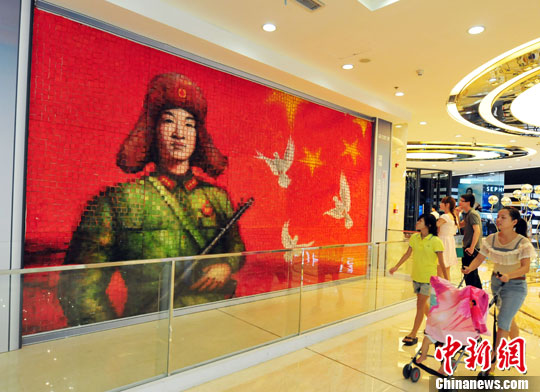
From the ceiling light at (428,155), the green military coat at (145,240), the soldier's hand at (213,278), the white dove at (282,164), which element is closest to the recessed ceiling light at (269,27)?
the white dove at (282,164)

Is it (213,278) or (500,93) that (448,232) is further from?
(500,93)

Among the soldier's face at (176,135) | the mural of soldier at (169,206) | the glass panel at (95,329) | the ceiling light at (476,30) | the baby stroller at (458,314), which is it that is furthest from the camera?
the soldier's face at (176,135)

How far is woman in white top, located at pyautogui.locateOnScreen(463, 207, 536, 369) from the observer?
9.99ft

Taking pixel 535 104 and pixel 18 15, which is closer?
pixel 18 15

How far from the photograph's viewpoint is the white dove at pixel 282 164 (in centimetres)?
567

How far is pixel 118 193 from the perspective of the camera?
4.03 meters

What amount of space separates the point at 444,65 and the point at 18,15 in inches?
207

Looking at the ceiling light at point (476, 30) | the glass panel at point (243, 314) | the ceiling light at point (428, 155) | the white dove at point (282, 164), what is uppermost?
the ceiling light at point (476, 30)

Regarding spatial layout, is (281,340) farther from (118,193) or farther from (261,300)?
(118,193)

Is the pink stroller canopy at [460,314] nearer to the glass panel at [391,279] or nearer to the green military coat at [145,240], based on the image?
the green military coat at [145,240]

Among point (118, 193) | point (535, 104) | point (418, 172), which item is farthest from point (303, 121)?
point (418, 172)

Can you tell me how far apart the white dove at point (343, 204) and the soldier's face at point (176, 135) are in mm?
3130

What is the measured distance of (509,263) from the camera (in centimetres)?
309

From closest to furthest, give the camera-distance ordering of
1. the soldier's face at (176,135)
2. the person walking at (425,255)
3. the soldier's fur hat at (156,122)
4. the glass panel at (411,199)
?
the person walking at (425,255) < the soldier's fur hat at (156,122) < the soldier's face at (176,135) < the glass panel at (411,199)
